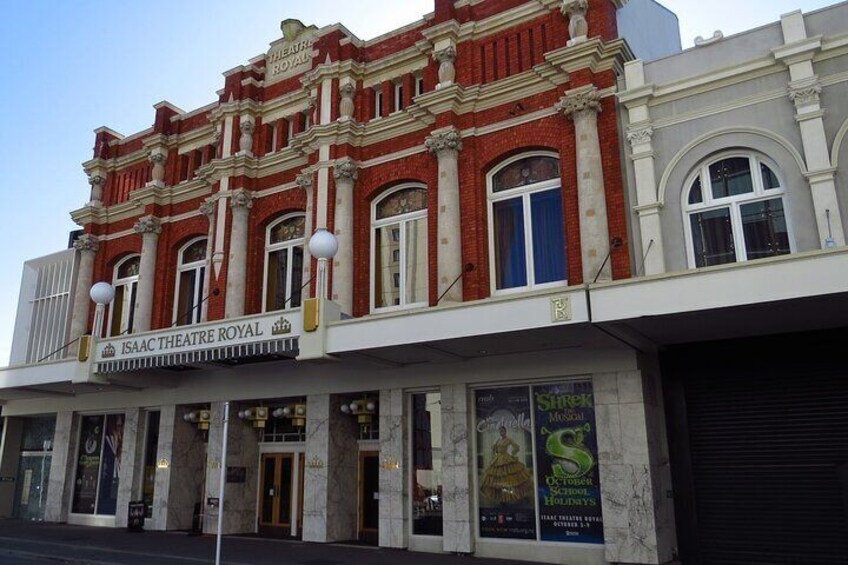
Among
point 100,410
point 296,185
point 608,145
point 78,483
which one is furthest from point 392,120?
point 78,483

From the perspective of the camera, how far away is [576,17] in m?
16.8

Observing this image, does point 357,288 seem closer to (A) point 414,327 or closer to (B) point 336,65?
→ (A) point 414,327

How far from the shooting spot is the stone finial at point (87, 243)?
24875 mm

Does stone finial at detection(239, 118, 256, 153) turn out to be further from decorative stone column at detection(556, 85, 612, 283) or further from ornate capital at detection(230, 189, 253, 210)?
decorative stone column at detection(556, 85, 612, 283)

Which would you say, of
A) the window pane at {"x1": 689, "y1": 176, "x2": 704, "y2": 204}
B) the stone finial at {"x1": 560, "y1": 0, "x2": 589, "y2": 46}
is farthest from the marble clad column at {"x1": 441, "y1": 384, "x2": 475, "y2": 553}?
the stone finial at {"x1": 560, "y1": 0, "x2": 589, "y2": 46}

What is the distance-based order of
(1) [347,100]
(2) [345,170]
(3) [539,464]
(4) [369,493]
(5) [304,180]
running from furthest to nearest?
(5) [304,180] → (1) [347,100] → (2) [345,170] → (4) [369,493] → (3) [539,464]

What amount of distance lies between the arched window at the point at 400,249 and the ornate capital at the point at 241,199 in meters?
4.39

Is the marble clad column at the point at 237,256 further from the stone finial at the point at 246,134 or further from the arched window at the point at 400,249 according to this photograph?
the arched window at the point at 400,249

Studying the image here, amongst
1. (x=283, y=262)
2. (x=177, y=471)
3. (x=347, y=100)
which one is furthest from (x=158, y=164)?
(x=177, y=471)

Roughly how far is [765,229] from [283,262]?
43.6 ft

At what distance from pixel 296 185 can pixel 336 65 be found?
12.2 feet

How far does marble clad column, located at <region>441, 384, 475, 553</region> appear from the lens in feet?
50.0

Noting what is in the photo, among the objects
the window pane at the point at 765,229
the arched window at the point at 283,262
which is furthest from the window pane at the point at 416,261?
the window pane at the point at 765,229

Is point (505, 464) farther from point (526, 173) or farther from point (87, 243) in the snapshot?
point (87, 243)
